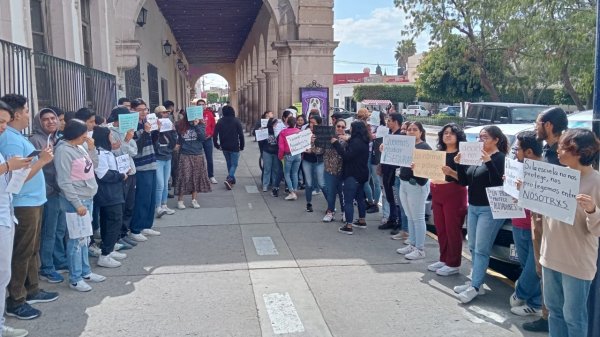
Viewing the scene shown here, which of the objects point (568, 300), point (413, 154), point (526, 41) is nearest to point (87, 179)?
point (413, 154)

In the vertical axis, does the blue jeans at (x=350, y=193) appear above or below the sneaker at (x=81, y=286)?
above

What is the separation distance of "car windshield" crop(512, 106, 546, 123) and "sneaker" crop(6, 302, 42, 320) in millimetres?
14009

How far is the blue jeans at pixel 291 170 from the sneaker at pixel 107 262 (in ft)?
15.1

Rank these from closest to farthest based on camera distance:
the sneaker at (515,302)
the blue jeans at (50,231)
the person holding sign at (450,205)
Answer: the sneaker at (515,302) → the blue jeans at (50,231) → the person holding sign at (450,205)

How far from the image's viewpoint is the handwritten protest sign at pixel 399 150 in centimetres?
651

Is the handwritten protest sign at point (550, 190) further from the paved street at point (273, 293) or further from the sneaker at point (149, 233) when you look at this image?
the sneaker at point (149, 233)

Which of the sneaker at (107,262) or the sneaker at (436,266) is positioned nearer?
the sneaker at (436,266)

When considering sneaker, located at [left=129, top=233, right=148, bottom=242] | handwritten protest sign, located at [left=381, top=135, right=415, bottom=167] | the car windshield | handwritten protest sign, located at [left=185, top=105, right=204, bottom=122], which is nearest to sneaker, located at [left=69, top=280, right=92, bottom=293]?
sneaker, located at [left=129, top=233, right=148, bottom=242]

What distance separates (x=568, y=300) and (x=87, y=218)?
4354mm

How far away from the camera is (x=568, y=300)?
11.9ft

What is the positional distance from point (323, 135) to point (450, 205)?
311 centimetres

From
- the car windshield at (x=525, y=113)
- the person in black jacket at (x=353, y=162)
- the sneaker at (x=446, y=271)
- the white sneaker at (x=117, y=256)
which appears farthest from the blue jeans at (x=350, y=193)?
the car windshield at (x=525, y=113)

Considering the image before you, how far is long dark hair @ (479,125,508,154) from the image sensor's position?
515cm

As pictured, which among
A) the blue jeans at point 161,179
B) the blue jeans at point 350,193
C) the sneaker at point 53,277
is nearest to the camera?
the sneaker at point 53,277
